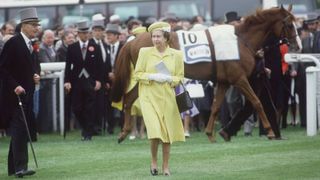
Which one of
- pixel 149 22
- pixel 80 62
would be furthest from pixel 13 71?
pixel 149 22

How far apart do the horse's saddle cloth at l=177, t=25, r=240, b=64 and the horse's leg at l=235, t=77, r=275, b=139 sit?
1.45ft

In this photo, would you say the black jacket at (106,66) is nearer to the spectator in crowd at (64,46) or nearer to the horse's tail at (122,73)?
the horse's tail at (122,73)

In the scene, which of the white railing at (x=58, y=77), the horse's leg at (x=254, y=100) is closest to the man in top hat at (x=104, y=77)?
the white railing at (x=58, y=77)

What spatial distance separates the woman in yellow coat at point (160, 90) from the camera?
13.5 m

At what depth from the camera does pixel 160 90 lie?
13.6m

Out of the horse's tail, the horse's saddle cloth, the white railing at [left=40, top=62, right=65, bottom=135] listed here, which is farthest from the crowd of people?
the horse's saddle cloth

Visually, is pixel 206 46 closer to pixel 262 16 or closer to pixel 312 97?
pixel 262 16

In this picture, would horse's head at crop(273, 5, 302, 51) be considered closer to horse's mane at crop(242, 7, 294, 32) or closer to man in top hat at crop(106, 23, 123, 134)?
horse's mane at crop(242, 7, 294, 32)

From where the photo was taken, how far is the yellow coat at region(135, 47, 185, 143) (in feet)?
44.3

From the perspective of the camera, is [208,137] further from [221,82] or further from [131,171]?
[131,171]

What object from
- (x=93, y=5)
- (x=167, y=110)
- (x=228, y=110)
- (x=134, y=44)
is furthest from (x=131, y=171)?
(x=93, y=5)

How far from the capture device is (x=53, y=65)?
72.1 ft

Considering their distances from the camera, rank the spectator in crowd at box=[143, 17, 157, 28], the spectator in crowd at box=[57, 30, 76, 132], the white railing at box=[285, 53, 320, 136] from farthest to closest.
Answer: the spectator in crowd at box=[143, 17, 157, 28] < the spectator in crowd at box=[57, 30, 76, 132] < the white railing at box=[285, 53, 320, 136]

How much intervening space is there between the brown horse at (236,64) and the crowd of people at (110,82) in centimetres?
27
